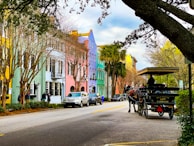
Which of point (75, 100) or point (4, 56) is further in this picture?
point (75, 100)

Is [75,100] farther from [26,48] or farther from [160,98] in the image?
[160,98]

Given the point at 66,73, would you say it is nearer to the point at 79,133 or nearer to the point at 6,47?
the point at 6,47

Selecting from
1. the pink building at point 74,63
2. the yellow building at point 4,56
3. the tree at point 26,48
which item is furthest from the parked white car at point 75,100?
the yellow building at point 4,56

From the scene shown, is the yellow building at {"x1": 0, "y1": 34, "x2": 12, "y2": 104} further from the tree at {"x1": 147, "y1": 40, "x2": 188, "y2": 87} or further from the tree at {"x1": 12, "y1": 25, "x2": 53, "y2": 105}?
the tree at {"x1": 147, "y1": 40, "x2": 188, "y2": 87}

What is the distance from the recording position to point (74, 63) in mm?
50062

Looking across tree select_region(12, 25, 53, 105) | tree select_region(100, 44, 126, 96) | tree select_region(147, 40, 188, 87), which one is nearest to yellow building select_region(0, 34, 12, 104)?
tree select_region(12, 25, 53, 105)

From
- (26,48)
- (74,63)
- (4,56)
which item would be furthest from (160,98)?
(74,63)

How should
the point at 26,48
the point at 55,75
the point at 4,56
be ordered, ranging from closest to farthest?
the point at 4,56 < the point at 26,48 < the point at 55,75

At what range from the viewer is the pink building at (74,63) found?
44.4 m

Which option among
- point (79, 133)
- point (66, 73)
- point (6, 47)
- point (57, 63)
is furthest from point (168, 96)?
point (66, 73)

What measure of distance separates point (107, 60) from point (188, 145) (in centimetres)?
6662

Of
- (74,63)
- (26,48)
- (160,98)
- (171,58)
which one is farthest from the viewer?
(74,63)

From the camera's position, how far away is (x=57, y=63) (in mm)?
50656

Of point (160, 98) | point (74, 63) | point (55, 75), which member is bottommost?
point (160, 98)
